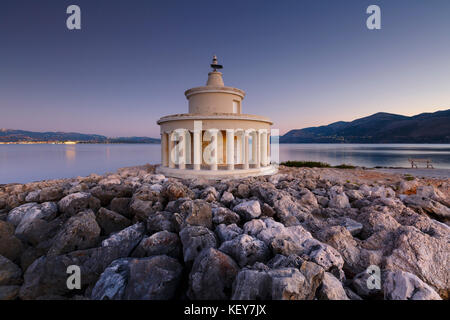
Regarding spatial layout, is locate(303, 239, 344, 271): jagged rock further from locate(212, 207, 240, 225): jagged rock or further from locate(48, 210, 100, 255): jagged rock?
locate(48, 210, 100, 255): jagged rock

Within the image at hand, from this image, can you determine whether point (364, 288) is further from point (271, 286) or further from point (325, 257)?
point (271, 286)

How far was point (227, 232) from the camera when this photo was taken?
3.58m

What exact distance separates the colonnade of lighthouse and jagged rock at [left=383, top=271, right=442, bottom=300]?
10560 mm

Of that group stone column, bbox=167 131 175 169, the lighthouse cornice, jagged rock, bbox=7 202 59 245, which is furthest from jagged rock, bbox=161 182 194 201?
the lighthouse cornice

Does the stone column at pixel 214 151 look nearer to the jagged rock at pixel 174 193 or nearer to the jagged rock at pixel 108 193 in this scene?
the jagged rock at pixel 108 193

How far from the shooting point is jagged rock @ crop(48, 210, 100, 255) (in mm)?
3348

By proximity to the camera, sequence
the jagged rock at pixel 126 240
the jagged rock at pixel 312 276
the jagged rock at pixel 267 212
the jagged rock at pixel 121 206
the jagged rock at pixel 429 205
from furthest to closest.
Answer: the jagged rock at pixel 429 205, the jagged rock at pixel 121 206, the jagged rock at pixel 267 212, the jagged rock at pixel 126 240, the jagged rock at pixel 312 276

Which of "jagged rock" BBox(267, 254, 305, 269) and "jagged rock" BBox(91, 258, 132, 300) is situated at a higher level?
"jagged rock" BBox(267, 254, 305, 269)

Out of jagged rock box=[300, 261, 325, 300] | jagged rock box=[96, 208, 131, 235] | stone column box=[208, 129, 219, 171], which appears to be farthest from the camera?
stone column box=[208, 129, 219, 171]

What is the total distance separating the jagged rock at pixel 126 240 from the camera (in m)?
3.32

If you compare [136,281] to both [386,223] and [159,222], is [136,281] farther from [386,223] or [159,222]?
[386,223]

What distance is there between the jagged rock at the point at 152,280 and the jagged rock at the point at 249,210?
2052 mm

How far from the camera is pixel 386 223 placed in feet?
12.8

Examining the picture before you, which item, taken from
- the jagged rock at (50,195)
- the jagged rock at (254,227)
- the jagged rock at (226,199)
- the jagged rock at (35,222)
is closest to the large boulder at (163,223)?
the jagged rock at (254,227)
